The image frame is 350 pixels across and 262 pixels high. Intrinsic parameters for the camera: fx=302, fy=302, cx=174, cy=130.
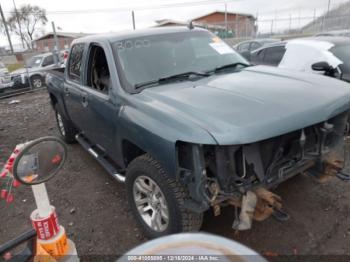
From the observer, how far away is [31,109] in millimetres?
9414

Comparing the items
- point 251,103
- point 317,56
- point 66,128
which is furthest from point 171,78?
point 317,56

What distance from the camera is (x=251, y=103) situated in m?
2.33

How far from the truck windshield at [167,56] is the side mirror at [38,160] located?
1261 millimetres

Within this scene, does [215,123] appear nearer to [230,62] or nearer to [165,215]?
A: [165,215]

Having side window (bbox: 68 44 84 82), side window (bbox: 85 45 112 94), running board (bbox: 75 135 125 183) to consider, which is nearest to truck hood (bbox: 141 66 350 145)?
running board (bbox: 75 135 125 183)

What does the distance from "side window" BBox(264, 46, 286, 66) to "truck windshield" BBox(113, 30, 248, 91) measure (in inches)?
121

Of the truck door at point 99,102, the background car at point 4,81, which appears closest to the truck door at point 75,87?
the truck door at point 99,102

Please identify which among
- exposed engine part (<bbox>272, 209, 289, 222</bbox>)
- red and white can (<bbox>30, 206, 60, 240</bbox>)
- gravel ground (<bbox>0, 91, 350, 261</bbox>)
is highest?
red and white can (<bbox>30, 206, 60, 240</bbox>)

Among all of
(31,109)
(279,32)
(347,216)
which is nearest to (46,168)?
(347,216)

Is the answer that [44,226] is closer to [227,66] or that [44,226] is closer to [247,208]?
[247,208]

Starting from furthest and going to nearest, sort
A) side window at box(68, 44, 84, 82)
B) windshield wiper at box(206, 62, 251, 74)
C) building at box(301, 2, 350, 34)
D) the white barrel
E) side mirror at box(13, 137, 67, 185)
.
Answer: building at box(301, 2, 350, 34)
side window at box(68, 44, 84, 82)
windshield wiper at box(206, 62, 251, 74)
side mirror at box(13, 137, 67, 185)
the white barrel

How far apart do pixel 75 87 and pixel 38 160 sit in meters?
2.53

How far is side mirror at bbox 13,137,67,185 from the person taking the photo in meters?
1.66

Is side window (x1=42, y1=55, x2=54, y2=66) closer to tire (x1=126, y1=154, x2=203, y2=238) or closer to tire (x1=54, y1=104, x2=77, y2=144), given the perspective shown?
tire (x1=54, y1=104, x2=77, y2=144)
